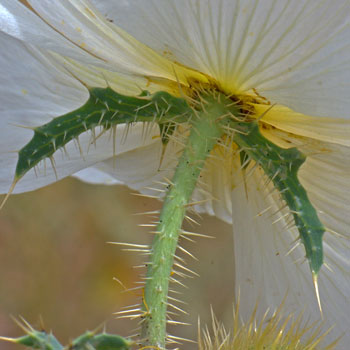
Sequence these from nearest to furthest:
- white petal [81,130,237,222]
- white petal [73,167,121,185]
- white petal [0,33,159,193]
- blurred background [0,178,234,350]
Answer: white petal [0,33,159,193] < white petal [81,130,237,222] < white petal [73,167,121,185] < blurred background [0,178,234,350]

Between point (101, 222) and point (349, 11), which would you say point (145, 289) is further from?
point (101, 222)

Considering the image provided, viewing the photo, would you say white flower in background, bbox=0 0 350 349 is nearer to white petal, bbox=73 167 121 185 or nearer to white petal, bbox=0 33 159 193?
white petal, bbox=0 33 159 193

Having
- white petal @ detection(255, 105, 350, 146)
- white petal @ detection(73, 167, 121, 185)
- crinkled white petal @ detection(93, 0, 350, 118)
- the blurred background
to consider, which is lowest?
the blurred background

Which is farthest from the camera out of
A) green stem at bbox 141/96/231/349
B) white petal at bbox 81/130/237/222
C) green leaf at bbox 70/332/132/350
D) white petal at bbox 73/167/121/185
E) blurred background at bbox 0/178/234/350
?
blurred background at bbox 0/178/234/350

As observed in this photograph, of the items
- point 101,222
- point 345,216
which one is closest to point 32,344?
point 345,216

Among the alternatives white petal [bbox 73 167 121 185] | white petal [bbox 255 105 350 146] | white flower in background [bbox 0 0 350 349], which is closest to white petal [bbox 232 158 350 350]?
white flower in background [bbox 0 0 350 349]

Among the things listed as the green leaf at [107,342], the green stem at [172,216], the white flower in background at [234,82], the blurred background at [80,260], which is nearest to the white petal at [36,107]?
the white flower in background at [234,82]
